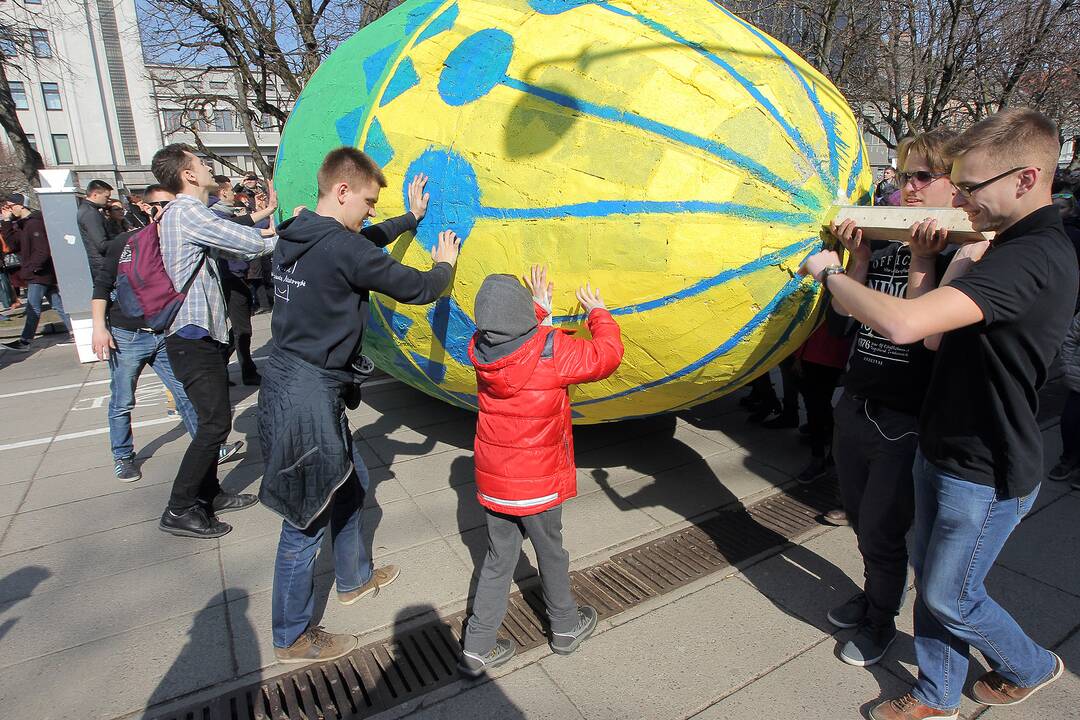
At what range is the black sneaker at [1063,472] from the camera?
3921 mm

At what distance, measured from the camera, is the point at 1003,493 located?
1.90m

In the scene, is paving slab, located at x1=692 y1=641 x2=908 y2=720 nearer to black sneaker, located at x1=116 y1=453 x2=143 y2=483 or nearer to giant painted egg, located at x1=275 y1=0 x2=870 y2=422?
giant painted egg, located at x1=275 y1=0 x2=870 y2=422

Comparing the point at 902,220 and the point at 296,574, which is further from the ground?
the point at 902,220

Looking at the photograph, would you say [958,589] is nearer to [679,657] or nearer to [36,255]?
[679,657]

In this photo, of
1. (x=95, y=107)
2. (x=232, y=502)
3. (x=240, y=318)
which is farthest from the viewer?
(x=95, y=107)

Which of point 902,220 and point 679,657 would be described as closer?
point 902,220

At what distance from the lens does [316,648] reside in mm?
2588

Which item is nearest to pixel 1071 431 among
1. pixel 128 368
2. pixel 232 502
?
pixel 232 502

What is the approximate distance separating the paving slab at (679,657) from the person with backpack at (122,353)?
2.75 meters

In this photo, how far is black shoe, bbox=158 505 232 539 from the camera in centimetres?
353

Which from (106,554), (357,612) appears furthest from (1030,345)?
(106,554)

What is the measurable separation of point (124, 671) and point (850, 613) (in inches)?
115

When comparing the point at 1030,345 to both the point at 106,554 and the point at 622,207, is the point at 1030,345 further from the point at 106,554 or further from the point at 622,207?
the point at 106,554

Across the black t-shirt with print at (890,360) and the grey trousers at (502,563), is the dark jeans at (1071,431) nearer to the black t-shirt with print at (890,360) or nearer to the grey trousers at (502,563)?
the black t-shirt with print at (890,360)
